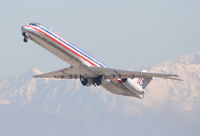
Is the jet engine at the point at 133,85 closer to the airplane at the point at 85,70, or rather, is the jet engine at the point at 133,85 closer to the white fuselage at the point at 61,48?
the airplane at the point at 85,70

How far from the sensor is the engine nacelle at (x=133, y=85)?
80.8 metres

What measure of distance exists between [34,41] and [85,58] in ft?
24.1

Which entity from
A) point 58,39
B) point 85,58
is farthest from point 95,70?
point 58,39

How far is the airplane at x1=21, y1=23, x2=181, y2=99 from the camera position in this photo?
7075cm

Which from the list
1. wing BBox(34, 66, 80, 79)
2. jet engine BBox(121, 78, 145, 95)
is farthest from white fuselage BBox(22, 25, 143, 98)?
jet engine BBox(121, 78, 145, 95)

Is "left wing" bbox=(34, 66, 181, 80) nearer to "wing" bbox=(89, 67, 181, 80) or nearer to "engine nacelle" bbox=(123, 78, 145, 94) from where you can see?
"wing" bbox=(89, 67, 181, 80)

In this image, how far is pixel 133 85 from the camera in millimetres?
81938

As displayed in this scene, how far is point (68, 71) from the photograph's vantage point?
7919 cm

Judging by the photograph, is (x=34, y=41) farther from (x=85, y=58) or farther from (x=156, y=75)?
(x=156, y=75)

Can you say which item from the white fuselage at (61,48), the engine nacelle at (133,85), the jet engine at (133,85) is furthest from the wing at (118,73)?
the engine nacelle at (133,85)

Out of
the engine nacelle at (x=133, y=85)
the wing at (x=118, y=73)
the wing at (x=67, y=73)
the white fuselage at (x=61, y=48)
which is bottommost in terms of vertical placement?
the engine nacelle at (x=133, y=85)

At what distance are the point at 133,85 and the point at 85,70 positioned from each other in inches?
379

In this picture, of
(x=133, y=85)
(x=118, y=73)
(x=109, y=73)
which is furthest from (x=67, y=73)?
(x=133, y=85)

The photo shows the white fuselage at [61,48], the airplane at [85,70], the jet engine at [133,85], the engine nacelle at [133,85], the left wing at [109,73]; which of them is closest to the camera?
the white fuselage at [61,48]
